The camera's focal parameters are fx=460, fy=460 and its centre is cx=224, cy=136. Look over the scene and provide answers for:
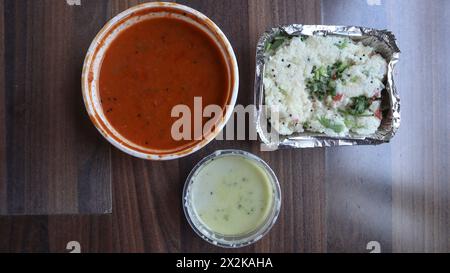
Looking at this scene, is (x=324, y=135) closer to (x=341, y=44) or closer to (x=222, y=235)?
(x=341, y=44)

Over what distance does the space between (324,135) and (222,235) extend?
0.43m

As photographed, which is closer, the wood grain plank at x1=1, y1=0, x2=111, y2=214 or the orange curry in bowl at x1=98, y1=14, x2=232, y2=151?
the orange curry in bowl at x1=98, y1=14, x2=232, y2=151

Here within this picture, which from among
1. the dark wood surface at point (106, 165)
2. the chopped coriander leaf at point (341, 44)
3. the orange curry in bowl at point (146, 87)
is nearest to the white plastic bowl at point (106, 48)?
the orange curry in bowl at point (146, 87)

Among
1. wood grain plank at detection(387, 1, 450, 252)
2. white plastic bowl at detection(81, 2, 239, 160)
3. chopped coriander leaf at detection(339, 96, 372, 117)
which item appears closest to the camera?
white plastic bowl at detection(81, 2, 239, 160)

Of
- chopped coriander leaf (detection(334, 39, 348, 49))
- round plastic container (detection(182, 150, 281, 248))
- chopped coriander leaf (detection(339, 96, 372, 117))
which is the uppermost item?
chopped coriander leaf (detection(334, 39, 348, 49))

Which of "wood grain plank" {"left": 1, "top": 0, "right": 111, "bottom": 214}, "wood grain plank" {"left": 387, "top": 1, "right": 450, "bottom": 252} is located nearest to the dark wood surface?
"wood grain plank" {"left": 1, "top": 0, "right": 111, "bottom": 214}

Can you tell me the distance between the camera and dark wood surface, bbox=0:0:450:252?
1.39 meters

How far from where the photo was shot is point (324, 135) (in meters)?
1.35

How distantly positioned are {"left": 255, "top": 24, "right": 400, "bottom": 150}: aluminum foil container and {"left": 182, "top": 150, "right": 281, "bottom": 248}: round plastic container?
8 centimetres

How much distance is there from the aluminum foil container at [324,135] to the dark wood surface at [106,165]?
8 cm

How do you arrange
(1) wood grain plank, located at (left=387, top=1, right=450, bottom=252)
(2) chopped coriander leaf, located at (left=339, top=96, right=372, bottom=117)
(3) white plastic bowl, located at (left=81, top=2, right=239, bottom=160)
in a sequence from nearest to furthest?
(3) white plastic bowl, located at (left=81, top=2, right=239, bottom=160), (2) chopped coriander leaf, located at (left=339, top=96, right=372, bottom=117), (1) wood grain plank, located at (left=387, top=1, right=450, bottom=252)

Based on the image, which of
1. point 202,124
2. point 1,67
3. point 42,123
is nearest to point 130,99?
point 202,124

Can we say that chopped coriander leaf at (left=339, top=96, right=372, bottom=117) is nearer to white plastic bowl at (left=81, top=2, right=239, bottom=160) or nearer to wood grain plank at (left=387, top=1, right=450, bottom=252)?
wood grain plank at (left=387, top=1, right=450, bottom=252)

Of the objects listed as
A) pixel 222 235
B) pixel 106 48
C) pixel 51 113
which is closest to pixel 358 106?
pixel 222 235
